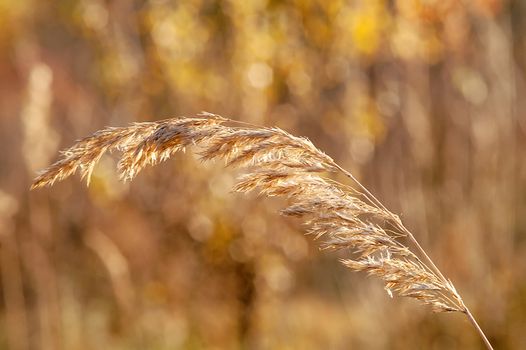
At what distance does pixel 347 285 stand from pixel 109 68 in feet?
7.08

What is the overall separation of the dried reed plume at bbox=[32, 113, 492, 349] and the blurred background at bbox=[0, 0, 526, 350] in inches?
95.4

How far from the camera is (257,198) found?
475 centimetres

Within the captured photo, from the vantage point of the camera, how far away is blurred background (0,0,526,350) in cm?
474

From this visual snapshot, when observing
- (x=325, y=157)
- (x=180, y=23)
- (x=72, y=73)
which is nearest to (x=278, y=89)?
(x=180, y=23)

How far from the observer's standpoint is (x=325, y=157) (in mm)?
1674

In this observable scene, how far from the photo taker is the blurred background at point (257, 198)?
4742mm

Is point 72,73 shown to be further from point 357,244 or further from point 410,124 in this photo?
point 357,244

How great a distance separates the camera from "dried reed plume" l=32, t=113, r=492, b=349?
1652 millimetres

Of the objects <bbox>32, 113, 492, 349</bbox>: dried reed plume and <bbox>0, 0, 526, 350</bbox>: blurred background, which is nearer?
<bbox>32, 113, 492, 349</bbox>: dried reed plume

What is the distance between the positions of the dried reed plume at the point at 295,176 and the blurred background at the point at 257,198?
2.42 m

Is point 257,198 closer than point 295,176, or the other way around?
point 295,176

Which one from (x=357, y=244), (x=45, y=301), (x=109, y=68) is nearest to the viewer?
(x=357, y=244)

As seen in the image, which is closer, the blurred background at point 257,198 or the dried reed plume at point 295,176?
the dried reed plume at point 295,176

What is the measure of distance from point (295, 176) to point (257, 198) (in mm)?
3056
